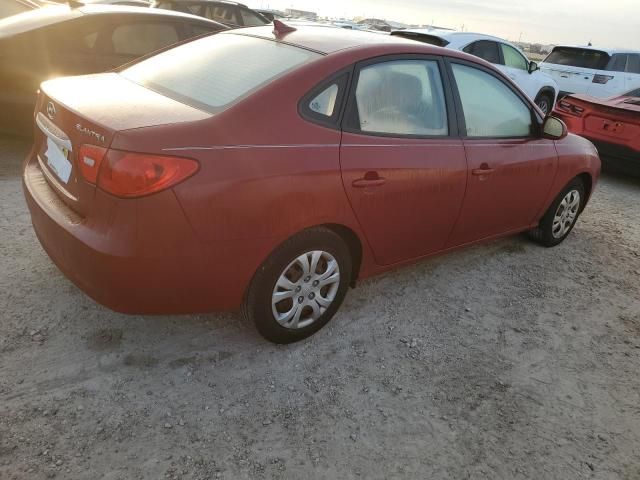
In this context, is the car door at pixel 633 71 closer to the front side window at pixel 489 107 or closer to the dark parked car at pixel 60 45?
the front side window at pixel 489 107

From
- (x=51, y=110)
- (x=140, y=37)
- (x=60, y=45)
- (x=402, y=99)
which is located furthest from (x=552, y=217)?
(x=60, y=45)

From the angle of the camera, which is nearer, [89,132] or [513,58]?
[89,132]

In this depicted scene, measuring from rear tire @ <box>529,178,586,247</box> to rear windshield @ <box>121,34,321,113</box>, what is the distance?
8.90 feet

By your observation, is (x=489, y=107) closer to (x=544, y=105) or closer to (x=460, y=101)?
(x=460, y=101)

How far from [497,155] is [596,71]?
8.87 m

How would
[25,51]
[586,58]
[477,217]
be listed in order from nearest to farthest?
[477,217] → [25,51] → [586,58]

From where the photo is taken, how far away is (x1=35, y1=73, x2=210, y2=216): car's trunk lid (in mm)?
2201

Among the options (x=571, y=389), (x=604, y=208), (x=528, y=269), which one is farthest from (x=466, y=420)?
(x=604, y=208)

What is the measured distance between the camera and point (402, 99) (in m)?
2.93

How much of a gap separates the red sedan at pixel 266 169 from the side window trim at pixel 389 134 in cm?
1

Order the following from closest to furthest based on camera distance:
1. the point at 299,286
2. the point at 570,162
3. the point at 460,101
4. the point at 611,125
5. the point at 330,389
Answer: the point at 330,389
the point at 299,286
the point at 460,101
the point at 570,162
the point at 611,125

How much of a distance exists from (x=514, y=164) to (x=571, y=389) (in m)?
1.55

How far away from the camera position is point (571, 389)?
2791 millimetres

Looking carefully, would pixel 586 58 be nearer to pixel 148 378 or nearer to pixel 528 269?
pixel 528 269
